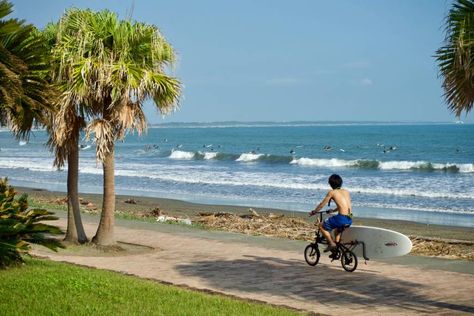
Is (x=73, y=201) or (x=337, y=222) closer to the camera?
(x=337, y=222)

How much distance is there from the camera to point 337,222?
1230cm

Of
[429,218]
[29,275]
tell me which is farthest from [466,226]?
[29,275]

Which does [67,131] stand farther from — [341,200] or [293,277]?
[341,200]

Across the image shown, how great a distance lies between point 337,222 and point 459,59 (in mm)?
4167

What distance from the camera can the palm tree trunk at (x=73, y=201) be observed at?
15.2 m

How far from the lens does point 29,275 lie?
35.9 feet

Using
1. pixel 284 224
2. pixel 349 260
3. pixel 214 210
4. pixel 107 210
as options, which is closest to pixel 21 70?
pixel 107 210

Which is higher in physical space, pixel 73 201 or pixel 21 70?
pixel 21 70

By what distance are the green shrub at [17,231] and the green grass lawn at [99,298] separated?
354mm

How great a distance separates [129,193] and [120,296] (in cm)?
2584

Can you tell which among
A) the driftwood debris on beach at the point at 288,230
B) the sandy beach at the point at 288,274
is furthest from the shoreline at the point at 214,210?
the sandy beach at the point at 288,274

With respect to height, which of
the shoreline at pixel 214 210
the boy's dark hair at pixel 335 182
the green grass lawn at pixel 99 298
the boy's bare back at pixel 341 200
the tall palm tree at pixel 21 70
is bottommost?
the shoreline at pixel 214 210

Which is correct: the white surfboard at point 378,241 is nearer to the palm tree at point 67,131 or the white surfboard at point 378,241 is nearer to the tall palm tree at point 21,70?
the tall palm tree at point 21,70

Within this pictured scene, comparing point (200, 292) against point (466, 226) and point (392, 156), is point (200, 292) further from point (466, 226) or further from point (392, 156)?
point (392, 156)
